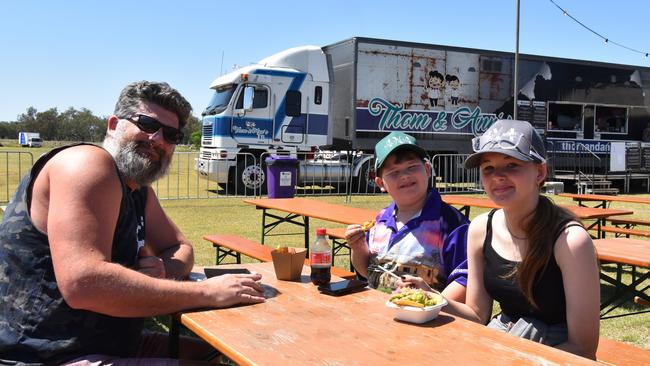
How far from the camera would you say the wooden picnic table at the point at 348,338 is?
1434mm

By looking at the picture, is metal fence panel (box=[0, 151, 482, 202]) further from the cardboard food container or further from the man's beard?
the man's beard

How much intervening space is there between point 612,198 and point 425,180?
18.0 ft

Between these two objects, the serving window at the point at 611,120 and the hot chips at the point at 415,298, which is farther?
the serving window at the point at 611,120

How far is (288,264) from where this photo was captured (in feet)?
7.76

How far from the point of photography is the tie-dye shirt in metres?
2.38

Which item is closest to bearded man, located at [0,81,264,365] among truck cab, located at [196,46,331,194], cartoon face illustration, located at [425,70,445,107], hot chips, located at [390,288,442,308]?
hot chips, located at [390,288,442,308]

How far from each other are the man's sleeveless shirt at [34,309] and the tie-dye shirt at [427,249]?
1141 mm

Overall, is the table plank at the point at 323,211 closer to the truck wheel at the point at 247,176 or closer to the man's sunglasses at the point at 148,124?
the man's sunglasses at the point at 148,124

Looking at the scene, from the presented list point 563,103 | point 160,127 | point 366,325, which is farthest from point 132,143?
point 563,103

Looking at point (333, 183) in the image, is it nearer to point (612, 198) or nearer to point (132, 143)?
point (612, 198)

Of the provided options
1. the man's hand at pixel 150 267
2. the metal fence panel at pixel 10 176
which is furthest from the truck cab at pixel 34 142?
the man's hand at pixel 150 267

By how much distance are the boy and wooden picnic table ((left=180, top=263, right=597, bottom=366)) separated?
0.42 meters

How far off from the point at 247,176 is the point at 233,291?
12.2 m

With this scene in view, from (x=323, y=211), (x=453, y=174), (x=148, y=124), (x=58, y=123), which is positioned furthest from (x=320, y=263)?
(x=58, y=123)
